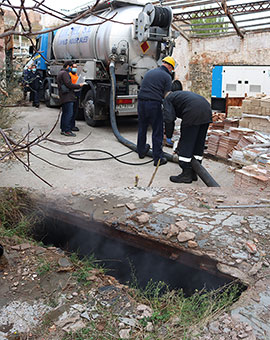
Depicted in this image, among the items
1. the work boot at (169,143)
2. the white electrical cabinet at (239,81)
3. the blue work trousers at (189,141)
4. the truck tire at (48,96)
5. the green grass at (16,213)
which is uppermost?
the white electrical cabinet at (239,81)

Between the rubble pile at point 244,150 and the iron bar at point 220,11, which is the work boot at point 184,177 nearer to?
the rubble pile at point 244,150

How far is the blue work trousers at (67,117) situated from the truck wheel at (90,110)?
3.41ft

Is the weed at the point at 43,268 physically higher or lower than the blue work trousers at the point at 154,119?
lower

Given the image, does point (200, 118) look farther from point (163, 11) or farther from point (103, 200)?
point (163, 11)

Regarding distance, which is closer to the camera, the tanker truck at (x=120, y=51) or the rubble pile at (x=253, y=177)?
the rubble pile at (x=253, y=177)

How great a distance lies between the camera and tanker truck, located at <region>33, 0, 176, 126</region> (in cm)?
789

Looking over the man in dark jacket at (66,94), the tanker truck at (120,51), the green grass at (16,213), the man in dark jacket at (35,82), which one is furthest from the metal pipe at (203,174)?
the man in dark jacket at (35,82)

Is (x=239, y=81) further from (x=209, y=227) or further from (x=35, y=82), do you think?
(x=209, y=227)

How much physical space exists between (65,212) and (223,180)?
279cm

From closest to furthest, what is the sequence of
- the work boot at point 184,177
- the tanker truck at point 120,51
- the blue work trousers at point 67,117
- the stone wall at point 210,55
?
the work boot at point 184,177 → the blue work trousers at point 67,117 → the tanker truck at point 120,51 → the stone wall at point 210,55

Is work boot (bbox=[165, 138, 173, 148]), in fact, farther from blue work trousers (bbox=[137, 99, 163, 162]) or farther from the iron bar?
the iron bar

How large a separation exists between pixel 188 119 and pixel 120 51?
3.63 metres

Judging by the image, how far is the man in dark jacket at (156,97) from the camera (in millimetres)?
5930

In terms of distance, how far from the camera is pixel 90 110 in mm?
9047
